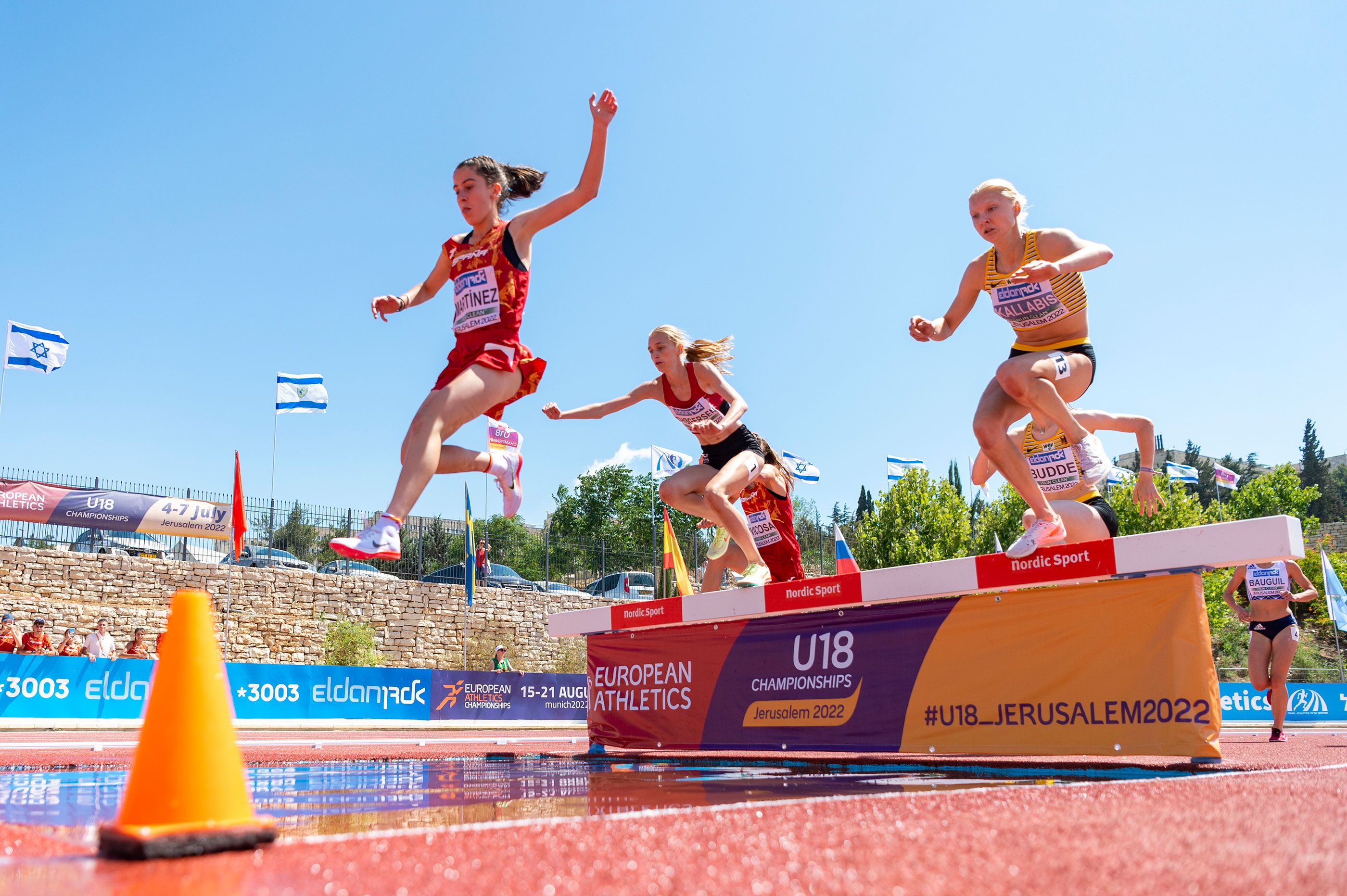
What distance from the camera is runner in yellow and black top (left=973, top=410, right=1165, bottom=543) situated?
5.86m

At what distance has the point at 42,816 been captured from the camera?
9.43 ft

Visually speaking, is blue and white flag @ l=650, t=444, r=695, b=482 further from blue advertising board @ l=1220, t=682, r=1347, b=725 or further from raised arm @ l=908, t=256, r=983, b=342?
raised arm @ l=908, t=256, r=983, b=342

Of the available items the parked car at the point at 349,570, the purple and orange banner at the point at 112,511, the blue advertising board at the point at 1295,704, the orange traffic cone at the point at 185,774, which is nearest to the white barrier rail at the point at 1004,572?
the orange traffic cone at the point at 185,774

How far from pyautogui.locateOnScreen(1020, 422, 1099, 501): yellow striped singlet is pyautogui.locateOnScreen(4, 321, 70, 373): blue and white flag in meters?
23.5

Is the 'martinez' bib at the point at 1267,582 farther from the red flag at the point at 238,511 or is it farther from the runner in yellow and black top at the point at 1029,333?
the red flag at the point at 238,511

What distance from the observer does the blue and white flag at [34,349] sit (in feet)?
72.7

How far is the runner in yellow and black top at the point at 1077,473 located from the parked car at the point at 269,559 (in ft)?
78.2

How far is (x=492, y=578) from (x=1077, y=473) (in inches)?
1087

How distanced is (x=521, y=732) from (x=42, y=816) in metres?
15.1

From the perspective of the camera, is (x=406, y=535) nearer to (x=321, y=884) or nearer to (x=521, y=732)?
(x=521, y=732)

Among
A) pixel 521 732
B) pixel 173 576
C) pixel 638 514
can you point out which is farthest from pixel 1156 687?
pixel 638 514

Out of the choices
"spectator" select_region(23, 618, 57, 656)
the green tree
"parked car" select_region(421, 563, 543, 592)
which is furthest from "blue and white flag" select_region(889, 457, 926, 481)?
"spectator" select_region(23, 618, 57, 656)

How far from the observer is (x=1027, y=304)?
550cm

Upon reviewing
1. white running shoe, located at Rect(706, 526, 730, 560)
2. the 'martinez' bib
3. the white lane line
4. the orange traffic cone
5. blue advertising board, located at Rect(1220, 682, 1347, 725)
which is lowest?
blue advertising board, located at Rect(1220, 682, 1347, 725)
